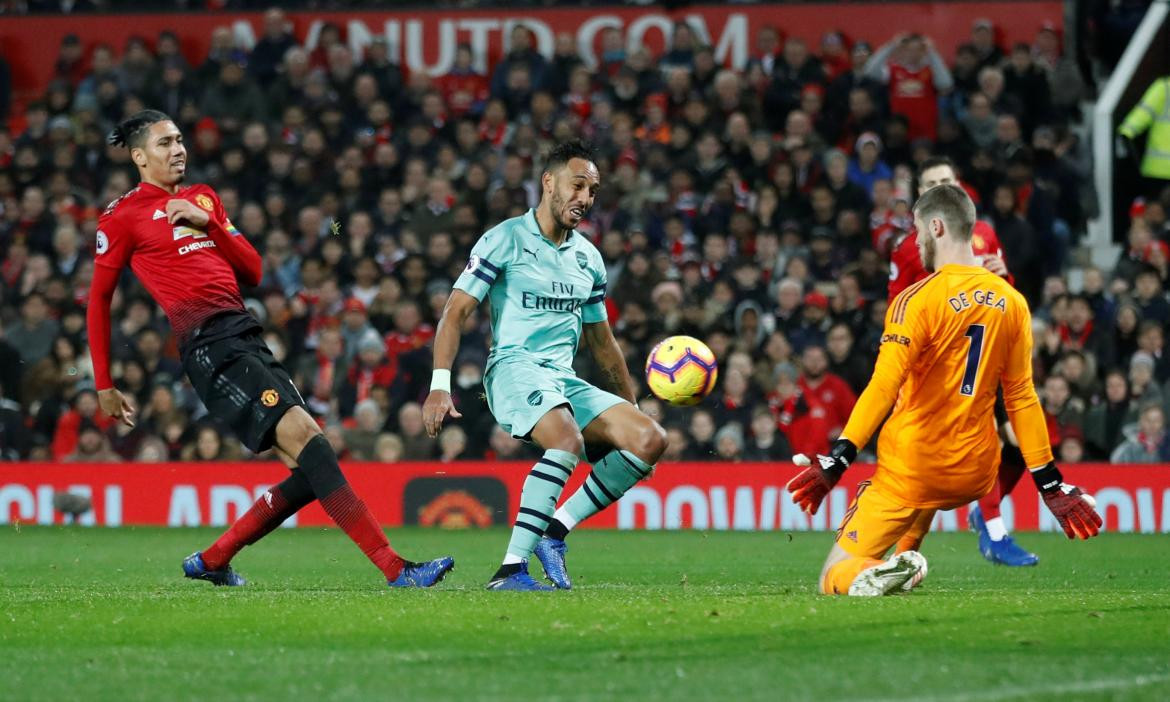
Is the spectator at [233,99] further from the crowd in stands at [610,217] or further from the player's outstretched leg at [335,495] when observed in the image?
the player's outstretched leg at [335,495]

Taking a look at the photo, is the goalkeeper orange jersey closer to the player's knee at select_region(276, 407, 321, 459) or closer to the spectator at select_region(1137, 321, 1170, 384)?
the player's knee at select_region(276, 407, 321, 459)

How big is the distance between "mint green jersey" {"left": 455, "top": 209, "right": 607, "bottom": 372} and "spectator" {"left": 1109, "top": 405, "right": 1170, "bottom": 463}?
722cm

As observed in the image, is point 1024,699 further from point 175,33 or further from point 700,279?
point 175,33

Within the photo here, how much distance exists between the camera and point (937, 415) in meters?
7.72

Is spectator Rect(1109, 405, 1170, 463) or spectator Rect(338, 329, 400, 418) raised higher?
spectator Rect(338, 329, 400, 418)

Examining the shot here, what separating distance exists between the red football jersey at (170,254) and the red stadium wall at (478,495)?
20.9 feet

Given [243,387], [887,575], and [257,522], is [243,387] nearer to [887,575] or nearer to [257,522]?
[257,522]

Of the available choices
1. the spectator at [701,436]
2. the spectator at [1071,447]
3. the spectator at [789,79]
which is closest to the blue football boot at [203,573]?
the spectator at [701,436]

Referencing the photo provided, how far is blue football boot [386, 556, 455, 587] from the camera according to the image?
804 centimetres

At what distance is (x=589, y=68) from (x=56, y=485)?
768 centimetres

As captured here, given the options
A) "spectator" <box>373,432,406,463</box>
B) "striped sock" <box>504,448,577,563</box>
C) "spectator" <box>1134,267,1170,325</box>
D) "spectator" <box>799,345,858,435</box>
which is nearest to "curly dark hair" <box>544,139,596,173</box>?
"striped sock" <box>504,448,577,563</box>

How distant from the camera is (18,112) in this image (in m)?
21.3

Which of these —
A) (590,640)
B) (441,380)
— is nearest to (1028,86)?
(441,380)

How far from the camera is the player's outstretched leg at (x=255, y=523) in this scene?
28.0 feet
